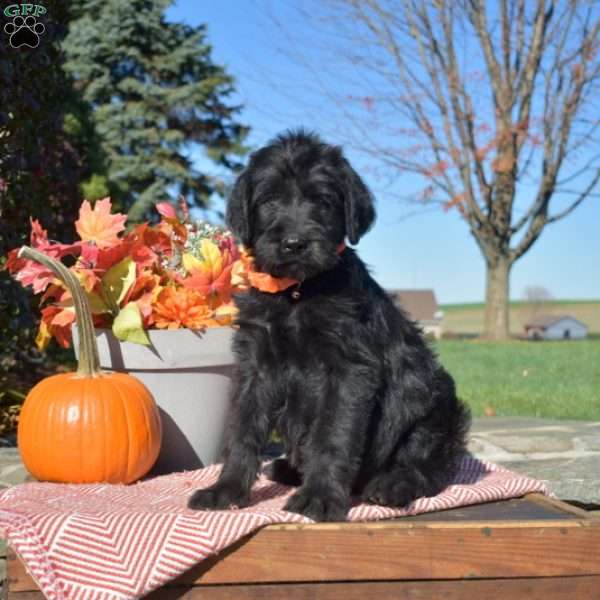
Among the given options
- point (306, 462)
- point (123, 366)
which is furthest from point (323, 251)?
point (123, 366)

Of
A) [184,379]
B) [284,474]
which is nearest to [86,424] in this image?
[184,379]

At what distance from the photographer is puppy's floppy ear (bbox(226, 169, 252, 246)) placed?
9.10 feet

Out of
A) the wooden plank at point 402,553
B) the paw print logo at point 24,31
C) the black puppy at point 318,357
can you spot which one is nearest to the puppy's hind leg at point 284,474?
the black puppy at point 318,357

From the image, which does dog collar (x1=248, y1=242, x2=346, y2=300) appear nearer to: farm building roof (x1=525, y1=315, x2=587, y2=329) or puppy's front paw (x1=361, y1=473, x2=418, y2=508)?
puppy's front paw (x1=361, y1=473, x2=418, y2=508)

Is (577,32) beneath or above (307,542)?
above

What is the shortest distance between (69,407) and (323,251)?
125 centimetres

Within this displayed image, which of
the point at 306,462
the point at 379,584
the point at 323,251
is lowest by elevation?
the point at 379,584

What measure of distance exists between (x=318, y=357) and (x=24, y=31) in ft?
12.7

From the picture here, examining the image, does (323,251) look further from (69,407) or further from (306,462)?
(69,407)

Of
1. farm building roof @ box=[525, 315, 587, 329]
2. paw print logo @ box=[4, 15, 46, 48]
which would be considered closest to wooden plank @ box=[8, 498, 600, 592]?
paw print logo @ box=[4, 15, 46, 48]

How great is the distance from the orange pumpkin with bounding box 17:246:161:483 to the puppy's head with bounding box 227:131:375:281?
0.83 metres

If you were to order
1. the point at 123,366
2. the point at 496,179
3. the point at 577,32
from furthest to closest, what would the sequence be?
the point at 496,179
the point at 577,32
the point at 123,366

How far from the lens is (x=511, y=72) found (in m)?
16.8

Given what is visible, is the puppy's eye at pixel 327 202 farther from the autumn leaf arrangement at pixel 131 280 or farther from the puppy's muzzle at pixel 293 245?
the autumn leaf arrangement at pixel 131 280
